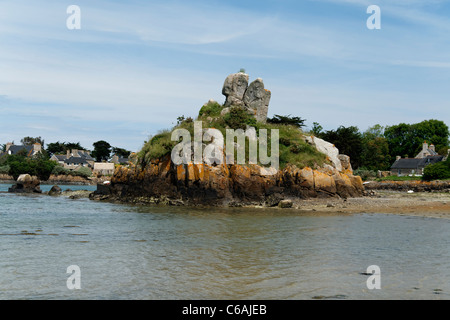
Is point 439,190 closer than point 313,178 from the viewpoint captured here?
No

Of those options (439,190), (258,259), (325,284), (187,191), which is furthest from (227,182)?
(439,190)

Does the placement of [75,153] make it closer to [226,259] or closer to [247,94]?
[247,94]

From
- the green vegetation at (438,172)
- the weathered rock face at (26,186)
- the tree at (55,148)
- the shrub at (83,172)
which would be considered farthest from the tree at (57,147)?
the green vegetation at (438,172)

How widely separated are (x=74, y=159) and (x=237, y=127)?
344 ft

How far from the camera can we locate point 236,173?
34.6m

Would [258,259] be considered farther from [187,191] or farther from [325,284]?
[187,191]

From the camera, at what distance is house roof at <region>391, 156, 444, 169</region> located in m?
87.7

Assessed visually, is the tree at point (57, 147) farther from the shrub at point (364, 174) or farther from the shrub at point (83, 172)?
the shrub at point (364, 174)

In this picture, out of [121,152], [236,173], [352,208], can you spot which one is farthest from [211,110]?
[121,152]

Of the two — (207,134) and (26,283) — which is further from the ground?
(207,134)

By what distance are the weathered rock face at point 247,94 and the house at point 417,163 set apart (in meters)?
55.4

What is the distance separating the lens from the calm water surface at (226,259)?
30.7ft

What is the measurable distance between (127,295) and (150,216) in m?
17.0

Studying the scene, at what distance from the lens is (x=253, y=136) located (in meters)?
39.9
